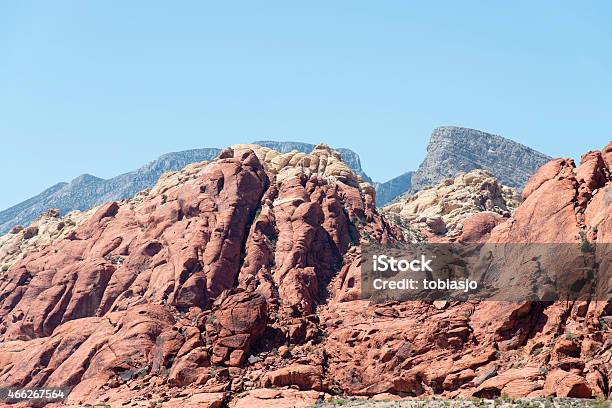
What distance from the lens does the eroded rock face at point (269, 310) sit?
7556 centimetres

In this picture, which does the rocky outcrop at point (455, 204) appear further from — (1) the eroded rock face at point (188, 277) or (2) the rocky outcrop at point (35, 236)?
(2) the rocky outcrop at point (35, 236)

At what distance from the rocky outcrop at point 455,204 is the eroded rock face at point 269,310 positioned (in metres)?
13.3

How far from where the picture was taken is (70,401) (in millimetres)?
85875

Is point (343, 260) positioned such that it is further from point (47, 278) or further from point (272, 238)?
point (47, 278)

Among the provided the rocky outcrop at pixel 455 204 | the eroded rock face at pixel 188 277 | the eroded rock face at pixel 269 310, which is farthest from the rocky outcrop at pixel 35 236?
the rocky outcrop at pixel 455 204

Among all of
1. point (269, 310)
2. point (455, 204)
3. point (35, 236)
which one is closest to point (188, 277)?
point (269, 310)

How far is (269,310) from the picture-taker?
93438 mm

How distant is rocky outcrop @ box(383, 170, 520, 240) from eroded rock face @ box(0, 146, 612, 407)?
1332 cm

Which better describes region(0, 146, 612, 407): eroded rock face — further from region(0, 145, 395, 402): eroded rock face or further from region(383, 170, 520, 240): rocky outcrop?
region(383, 170, 520, 240): rocky outcrop

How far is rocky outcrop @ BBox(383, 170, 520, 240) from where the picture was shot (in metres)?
139

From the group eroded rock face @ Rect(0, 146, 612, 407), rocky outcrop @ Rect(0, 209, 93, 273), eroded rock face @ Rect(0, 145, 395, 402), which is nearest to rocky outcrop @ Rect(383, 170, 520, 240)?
eroded rock face @ Rect(0, 146, 612, 407)

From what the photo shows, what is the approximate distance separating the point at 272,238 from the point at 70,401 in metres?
34.0

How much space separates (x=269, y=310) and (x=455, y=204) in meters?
60.7

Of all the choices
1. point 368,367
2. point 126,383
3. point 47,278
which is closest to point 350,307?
point 368,367
